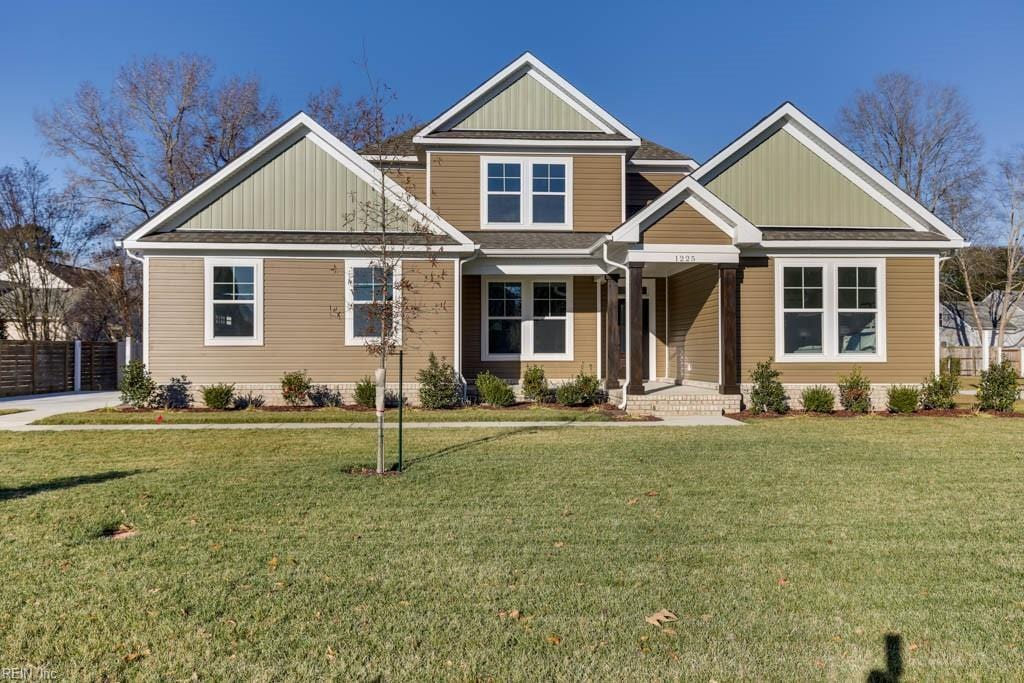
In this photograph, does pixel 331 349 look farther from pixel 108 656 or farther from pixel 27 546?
pixel 108 656

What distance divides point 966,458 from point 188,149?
103ft

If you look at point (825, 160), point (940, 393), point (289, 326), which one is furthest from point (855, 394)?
point (289, 326)

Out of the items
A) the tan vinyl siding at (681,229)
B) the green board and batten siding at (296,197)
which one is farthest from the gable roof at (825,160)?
the green board and batten siding at (296,197)

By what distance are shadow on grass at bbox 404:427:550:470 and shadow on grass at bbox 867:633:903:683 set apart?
219 inches

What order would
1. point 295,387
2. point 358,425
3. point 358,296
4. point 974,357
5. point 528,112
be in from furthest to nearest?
point 974,357 → point 528,112 → point 358,296 → point 295,387 → point 358,425

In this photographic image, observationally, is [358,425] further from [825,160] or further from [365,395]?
[825,160]

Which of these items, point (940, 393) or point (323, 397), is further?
point (323, 397)

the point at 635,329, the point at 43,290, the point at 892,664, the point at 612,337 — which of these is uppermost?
the point at 43,290

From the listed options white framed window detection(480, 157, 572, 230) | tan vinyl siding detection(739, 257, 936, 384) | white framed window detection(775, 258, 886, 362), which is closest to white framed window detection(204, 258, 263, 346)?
white framed window detection(480, 157, 572, 230)

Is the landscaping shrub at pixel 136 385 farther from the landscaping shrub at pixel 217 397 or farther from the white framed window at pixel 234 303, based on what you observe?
the white framed window at pixel 234 303

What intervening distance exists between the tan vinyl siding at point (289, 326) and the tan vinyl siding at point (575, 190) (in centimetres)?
235

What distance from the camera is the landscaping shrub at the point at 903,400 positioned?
13617mm

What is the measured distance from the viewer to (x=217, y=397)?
13.7m

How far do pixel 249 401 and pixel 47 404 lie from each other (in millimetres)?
5925
